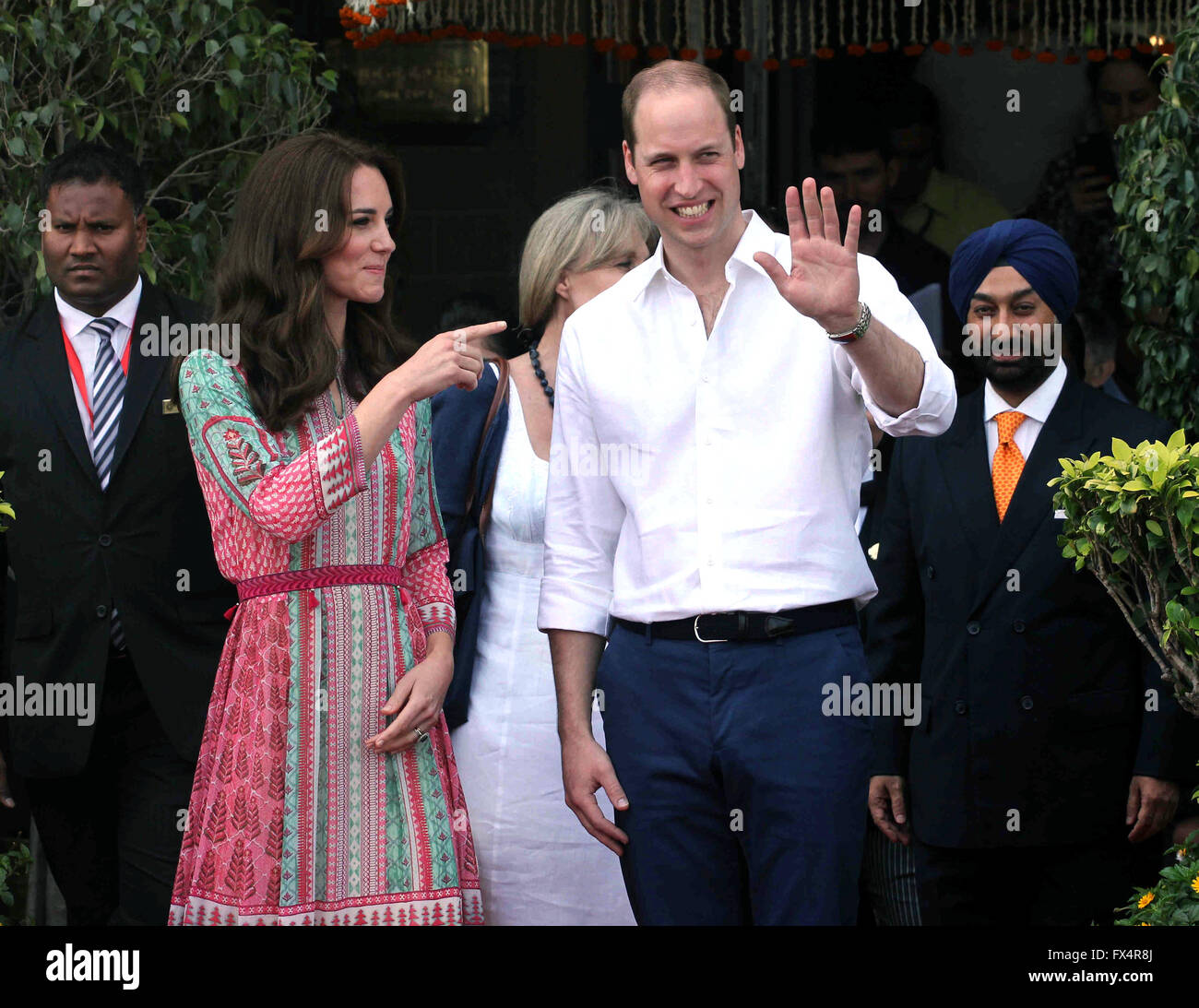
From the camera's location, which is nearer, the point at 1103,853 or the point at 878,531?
the point at 1103,853

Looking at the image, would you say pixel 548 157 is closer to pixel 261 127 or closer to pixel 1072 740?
pixel 261 127

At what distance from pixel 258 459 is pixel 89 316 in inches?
51.5

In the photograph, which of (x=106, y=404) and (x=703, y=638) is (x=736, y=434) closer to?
(x=703, y=638)

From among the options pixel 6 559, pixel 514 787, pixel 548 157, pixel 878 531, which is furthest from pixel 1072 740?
pixel 548 157

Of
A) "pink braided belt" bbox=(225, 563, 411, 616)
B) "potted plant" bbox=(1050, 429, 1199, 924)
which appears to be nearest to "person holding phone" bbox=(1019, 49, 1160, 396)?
"potted plant" bbox=(1050, 429, 1199, 924)

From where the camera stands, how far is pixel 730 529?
3.47 meters

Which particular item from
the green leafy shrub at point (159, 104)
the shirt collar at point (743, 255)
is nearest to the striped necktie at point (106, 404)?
the green leafy shrub at point (159, 104)

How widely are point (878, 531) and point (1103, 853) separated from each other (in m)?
0.93

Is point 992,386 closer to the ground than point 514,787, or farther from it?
farther from it

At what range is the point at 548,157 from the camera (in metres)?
6.62

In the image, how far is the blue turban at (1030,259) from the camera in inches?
175

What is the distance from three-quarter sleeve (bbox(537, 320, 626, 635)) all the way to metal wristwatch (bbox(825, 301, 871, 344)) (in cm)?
62

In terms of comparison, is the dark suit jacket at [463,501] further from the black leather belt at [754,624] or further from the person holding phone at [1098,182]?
the person holding phone at [1098,182]

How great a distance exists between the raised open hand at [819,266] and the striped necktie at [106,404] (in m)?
1.89
